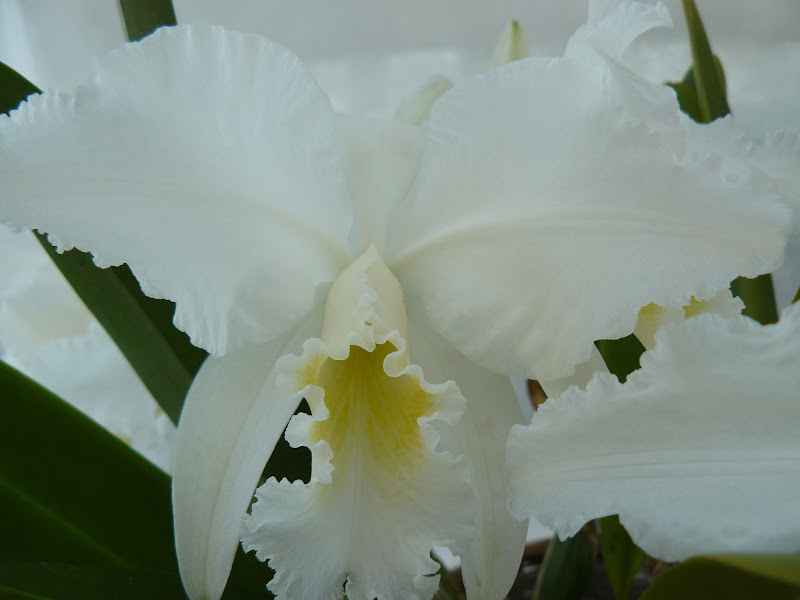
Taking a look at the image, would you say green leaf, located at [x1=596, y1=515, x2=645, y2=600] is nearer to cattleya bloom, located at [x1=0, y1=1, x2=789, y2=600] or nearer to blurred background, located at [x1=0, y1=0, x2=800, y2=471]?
cattleya bloom, located at [x1=0, y1=1, x2=789, y2=600]

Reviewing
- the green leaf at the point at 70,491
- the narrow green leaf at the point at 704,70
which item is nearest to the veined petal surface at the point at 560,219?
the green leaf at the point at 70,491

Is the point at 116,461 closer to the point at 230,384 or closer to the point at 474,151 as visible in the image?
the point at 230,384

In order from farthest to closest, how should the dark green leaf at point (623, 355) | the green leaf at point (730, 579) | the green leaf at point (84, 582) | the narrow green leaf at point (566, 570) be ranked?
the narrow green leaf at point (566, 570) → the dark green leaf at point (623, 355) → the green leaf at point (84, 582) → the green leaf at point (730, 579)

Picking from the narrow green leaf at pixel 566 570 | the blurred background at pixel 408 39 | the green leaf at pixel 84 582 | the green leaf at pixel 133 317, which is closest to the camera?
the green leaf at pixel 84 582

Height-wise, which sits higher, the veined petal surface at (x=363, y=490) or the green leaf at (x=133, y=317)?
the green leaf at (x=133, y=317)

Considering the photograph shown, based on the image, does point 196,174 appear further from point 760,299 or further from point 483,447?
point 760,299

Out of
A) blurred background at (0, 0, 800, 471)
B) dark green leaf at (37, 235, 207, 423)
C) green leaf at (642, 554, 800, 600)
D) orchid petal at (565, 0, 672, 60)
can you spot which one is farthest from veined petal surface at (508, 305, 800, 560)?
blurred background at (0, 0, 800, 471)

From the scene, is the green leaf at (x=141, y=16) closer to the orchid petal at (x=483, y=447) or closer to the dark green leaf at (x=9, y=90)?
the dark green leaf at (x=9, y=90)

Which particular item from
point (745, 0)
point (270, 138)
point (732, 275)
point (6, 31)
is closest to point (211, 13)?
point (6, 31)
